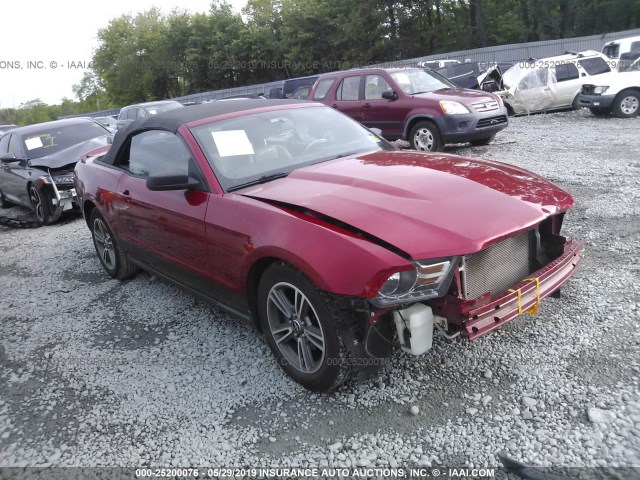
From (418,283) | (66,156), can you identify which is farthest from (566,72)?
(418,283)

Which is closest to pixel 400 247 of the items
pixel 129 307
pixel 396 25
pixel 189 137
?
pixel 189 137

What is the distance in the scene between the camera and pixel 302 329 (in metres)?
2.95

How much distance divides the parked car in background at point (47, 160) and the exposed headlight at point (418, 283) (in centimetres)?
704

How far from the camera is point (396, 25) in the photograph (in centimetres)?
4275

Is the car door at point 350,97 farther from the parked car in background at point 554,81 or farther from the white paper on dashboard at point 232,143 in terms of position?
the white paper on dashboard at point 232,143

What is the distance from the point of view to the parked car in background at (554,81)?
1403 centimetres

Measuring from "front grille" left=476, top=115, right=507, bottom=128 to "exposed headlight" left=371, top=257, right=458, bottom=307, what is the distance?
7479mm

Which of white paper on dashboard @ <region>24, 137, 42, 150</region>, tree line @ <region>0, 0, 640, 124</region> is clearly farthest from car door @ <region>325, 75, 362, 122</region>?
tree line @ <region>0, 0, 640, 124</region>

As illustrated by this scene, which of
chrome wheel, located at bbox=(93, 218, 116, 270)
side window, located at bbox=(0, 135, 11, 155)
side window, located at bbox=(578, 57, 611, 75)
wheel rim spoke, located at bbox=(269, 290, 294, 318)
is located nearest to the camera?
wheel rim spoke, located at bbox=(269, 290, 294, 318)

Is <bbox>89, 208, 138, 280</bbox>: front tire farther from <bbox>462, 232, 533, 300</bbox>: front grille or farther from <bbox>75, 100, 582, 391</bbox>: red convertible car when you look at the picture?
<bbox>462, 232, 533, 300</bbox>: front grille

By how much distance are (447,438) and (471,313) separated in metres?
0.62

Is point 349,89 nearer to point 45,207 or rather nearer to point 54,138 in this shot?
point 54,138

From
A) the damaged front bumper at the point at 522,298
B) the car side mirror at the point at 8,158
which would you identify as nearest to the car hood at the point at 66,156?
the car side mirror at the point at 8,158

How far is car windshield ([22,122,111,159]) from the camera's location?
863cm
